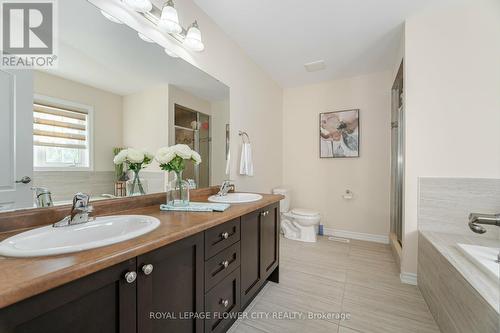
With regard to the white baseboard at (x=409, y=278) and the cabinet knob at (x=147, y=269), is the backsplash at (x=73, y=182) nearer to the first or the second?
the cabinet knob at (x=147, y=269)

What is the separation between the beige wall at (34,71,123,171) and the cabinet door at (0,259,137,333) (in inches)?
28.0

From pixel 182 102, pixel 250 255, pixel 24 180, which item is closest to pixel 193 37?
pixel 182 102

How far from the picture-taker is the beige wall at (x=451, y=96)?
66.2 inches

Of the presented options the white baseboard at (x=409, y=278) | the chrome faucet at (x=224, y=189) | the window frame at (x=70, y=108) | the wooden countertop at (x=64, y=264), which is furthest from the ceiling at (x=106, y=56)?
the white baseboard at (x=409, y=278)

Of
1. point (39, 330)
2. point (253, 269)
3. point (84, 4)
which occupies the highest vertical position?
point (84, 4)

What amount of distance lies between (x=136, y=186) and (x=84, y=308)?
31.5 inches

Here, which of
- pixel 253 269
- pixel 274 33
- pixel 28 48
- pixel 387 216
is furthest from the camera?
pixel 387 216

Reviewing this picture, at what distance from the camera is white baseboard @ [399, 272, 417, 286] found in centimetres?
188

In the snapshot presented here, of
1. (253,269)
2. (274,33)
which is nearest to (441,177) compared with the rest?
(253,269)

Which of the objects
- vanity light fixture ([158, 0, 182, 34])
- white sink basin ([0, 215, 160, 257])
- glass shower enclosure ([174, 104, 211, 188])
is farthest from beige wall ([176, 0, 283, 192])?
white sink basin ([0, 215, 160, 257])

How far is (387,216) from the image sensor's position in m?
2.87

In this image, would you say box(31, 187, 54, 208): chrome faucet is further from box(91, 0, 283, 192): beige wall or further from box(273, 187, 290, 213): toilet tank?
box(273, 187, 290, 213): toilet tank

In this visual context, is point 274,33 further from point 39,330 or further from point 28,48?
point 39,330

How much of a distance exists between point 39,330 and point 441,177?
8.51 feet
